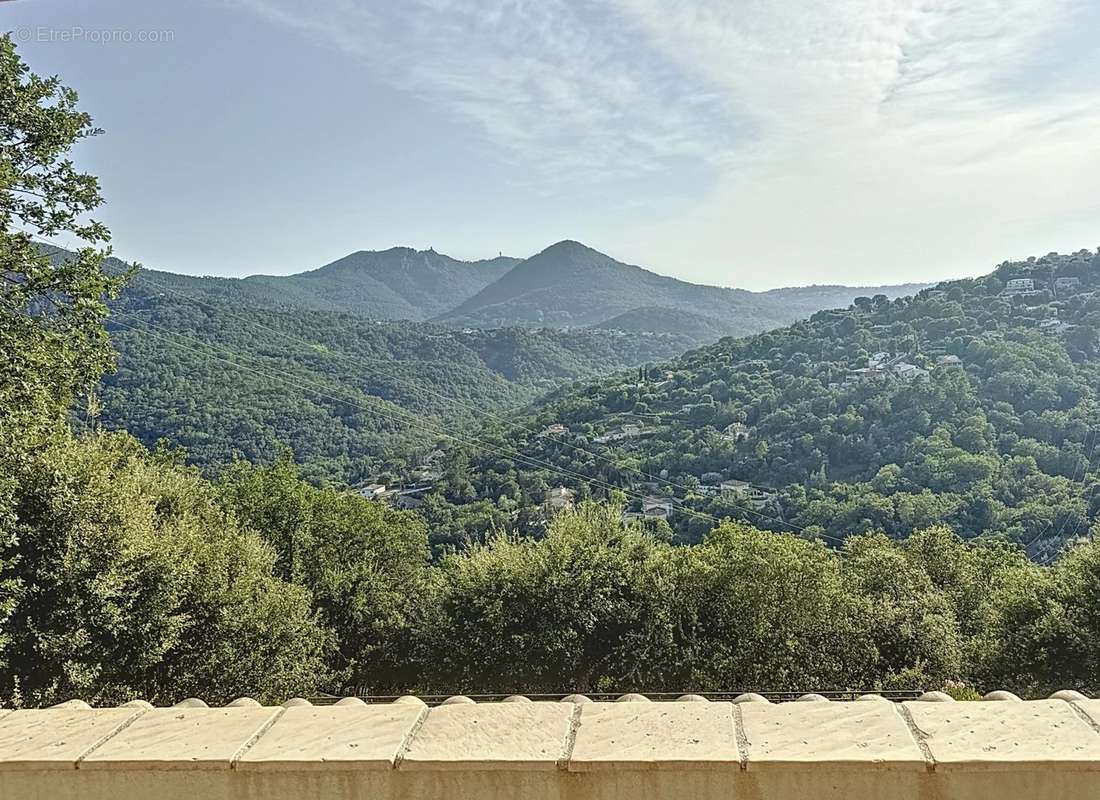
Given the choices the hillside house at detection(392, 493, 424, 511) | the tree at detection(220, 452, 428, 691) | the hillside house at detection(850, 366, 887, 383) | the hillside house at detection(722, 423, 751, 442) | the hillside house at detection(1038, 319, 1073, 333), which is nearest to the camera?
the tree at detection(220, 452, 428, 691)

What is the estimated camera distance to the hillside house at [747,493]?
132ft

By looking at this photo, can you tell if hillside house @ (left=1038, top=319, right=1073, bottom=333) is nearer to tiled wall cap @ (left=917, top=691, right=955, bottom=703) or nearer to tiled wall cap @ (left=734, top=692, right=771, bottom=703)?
tiled wall cap @ (left=917, top=691, right=955, bottom=703)

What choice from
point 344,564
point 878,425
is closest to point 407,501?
point 878,425

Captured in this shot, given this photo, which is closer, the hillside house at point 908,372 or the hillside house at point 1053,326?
the hillside house at point 908,372

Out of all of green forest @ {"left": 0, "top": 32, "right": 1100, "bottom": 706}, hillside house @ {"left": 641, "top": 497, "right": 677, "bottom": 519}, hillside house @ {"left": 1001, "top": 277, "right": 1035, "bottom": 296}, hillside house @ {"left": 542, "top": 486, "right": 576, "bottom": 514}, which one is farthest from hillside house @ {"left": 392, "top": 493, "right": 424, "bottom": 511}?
hillside house @ {"left": 1001, "top": 277, "right": 1035, "bottom": 296}

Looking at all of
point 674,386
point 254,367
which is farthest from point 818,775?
point 254,367

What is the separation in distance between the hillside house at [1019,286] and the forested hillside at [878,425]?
252mm

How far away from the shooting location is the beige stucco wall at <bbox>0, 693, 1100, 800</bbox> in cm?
183

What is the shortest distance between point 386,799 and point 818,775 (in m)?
1.10

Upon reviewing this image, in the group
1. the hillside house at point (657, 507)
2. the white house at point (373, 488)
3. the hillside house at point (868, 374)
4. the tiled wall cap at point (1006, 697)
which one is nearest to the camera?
the tiled wall cap at point (1006, 697)

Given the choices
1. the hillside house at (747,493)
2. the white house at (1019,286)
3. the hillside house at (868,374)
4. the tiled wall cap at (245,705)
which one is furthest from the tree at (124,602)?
the white house at (1019,286)

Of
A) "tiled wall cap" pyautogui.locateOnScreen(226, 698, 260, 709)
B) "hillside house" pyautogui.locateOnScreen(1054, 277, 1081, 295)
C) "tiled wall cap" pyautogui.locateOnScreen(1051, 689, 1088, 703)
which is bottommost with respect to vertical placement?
"tiled wall cap" pyautogui.locateOnScreen(226, 698, 260, 709)

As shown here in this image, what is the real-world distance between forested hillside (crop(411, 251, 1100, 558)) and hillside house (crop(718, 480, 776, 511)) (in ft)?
0.69

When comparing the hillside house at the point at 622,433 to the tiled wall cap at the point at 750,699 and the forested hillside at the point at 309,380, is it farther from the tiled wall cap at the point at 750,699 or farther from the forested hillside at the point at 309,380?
the tiled wall cap at the point at 750,699
